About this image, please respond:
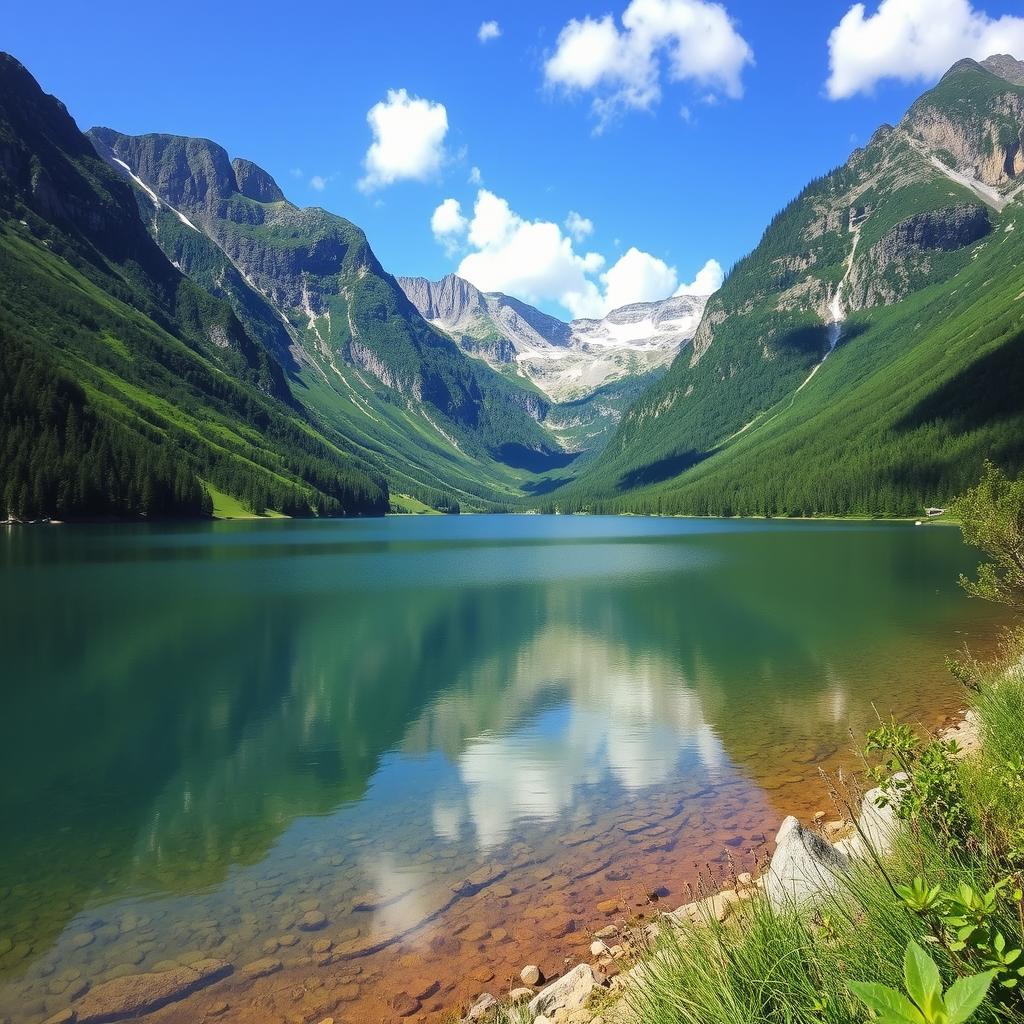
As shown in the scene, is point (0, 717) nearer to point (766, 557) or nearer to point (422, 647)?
point (422, 647)

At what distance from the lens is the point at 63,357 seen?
193m

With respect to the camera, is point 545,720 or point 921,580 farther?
point 921,580

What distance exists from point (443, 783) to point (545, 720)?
21.9 feet

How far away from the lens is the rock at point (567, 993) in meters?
8.67

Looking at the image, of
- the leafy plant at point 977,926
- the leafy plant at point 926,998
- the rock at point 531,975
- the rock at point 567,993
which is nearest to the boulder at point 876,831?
the rock at point 567,993

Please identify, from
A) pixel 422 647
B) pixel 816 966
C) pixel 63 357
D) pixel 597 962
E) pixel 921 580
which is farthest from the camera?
pixel 63 357

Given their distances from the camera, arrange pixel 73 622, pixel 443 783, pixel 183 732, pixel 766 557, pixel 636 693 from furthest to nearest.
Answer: pixel 766 557 < pixel 73 622 < pixel 636 693 < pixel 183 732 < pixel 443 783

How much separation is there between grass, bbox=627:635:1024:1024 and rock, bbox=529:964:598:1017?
10.1ft

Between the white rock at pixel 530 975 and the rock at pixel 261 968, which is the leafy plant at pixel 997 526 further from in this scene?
the rock at pixel 261 968

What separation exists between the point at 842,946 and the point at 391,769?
16441 millimetres

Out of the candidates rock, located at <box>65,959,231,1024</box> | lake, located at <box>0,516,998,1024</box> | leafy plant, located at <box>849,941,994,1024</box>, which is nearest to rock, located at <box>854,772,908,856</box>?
lake, located at <box>0,516,998,1024</box>

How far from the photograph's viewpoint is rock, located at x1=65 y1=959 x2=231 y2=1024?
9.77 meters

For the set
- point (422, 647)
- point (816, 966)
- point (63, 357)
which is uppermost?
point (63, 357)

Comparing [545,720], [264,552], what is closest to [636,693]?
[545,720]
